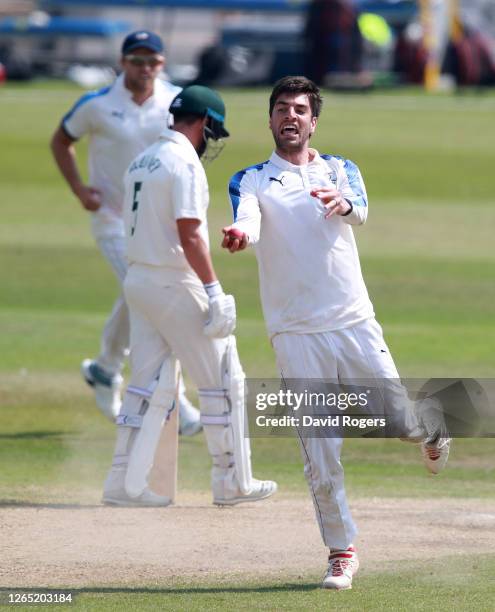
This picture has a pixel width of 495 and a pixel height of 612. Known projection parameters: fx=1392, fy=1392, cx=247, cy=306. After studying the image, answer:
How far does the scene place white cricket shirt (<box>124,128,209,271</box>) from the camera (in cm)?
730

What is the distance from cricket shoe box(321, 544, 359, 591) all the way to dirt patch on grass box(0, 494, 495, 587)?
29 centimetres

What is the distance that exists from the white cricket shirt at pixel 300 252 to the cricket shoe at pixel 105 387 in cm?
375

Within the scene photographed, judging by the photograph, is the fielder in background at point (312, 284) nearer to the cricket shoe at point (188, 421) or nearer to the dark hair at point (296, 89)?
the dark hair at point (296, 89)

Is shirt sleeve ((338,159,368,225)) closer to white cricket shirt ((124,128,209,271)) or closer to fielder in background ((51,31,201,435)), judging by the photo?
white cricket shirt ((124,128,209,271))

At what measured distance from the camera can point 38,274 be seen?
1662 cm

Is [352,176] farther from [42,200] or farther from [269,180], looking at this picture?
[42,200]

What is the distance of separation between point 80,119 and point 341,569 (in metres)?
4.83

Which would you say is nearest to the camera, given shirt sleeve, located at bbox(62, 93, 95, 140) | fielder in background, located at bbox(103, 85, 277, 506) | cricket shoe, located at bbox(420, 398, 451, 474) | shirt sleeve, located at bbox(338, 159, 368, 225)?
shirt sleeve, located at bbox(338, 159, 368, 225)

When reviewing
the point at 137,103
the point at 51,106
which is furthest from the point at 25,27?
the point at 137,103

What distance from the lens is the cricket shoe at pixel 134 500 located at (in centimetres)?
760

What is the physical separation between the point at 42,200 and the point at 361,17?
2155cm

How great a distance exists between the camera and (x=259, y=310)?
14555mm

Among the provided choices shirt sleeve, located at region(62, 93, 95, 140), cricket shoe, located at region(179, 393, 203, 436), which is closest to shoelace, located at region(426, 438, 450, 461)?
cricket shoe, located at region(179, 393, 203, 436)

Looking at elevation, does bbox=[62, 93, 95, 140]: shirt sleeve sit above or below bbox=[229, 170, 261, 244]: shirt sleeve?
above
